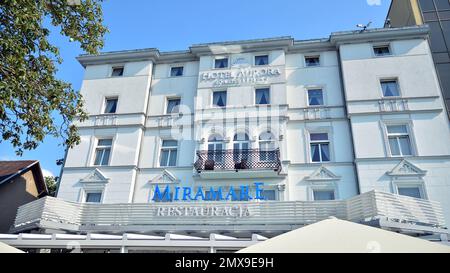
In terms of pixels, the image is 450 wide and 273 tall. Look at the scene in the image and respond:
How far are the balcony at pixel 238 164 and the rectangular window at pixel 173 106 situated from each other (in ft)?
12.7

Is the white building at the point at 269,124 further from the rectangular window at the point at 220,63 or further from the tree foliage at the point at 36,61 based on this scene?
the tree foliage at the point at 36,61

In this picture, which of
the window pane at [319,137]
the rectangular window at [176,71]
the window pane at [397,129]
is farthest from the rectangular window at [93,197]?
the window pane at [397,129]

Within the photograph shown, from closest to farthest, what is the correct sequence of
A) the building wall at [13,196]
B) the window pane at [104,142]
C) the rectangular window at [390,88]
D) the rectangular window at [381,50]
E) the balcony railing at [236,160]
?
the balcony railing at [236,160] → the rectangular window at [390,88] → the rectangular window at [381,50] → the window pane at [104,142] → the building wall at [13,196]

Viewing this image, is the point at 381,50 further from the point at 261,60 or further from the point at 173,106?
the point at 173,106

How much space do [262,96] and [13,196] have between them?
1722cm

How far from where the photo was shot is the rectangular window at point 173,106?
19642mm

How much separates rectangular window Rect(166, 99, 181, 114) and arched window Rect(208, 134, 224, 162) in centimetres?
313

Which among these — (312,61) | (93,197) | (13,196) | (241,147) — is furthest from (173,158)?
(13,196)

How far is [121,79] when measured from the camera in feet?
68.3

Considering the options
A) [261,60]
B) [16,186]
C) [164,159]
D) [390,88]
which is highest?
[261,60]

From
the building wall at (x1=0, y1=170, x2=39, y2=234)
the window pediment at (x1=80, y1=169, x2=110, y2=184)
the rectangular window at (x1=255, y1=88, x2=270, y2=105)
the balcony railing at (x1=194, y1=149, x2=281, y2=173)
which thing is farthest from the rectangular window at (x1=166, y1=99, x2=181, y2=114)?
the building wall at (x1=0, y1=170, x2=39, y2=234)

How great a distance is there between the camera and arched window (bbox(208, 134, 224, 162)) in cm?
1723

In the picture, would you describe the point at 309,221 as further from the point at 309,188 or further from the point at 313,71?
the point at 313,71

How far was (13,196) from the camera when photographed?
20.2 m
